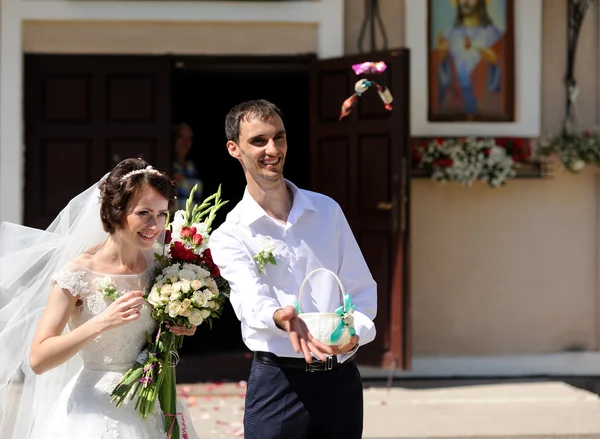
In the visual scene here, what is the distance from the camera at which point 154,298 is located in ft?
11.2

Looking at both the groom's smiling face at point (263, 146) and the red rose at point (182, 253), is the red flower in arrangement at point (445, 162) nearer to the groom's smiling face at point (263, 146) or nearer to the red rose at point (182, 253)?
the red rose at point (182, 253)

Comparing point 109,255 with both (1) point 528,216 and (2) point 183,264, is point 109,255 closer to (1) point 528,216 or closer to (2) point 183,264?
(2) point 183,264

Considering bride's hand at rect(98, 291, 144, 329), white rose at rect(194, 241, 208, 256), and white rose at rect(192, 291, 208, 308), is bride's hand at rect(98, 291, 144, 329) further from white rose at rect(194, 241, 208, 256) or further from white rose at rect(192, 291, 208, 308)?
white rose at rect(194, 241, 208, 256)

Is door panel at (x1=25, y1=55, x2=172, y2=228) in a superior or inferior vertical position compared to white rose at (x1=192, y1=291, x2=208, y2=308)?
superior

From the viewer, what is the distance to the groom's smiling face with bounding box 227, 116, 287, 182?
317 cm

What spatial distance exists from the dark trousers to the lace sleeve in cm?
76

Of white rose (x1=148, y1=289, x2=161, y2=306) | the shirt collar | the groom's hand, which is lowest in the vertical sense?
the groom's hand

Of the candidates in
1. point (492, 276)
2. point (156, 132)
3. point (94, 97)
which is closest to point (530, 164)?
point (492, 276)

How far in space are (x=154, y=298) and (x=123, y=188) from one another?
413 millimetres

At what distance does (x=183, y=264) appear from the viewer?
3.56 meters

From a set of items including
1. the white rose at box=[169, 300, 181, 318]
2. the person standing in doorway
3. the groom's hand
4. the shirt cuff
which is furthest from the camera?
the person standing in doorway

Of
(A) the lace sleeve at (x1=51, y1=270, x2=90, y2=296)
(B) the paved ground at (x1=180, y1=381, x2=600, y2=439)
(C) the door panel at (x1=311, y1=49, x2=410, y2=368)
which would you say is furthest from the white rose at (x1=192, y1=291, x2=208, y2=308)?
(C) the door panel at (x1=311, y1=49, x2=410, y2=368)

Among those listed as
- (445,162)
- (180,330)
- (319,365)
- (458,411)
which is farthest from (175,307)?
(445,162)

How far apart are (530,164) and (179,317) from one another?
17.0 feet
